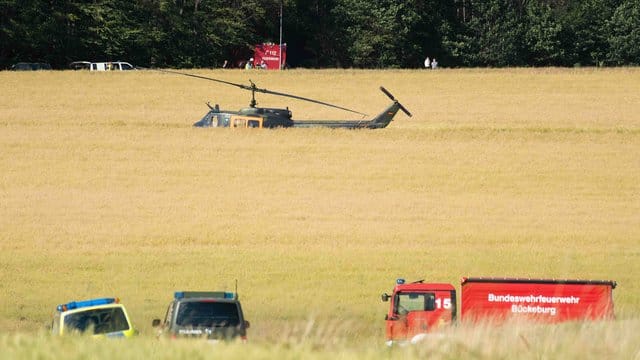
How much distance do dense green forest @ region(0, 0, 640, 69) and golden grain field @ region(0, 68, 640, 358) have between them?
17.0 meters

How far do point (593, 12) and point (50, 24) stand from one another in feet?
130

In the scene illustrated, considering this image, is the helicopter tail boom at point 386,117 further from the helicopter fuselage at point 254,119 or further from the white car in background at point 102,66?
the white car in background at point 102,66

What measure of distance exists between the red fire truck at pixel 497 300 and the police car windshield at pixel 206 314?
2966 millimetres

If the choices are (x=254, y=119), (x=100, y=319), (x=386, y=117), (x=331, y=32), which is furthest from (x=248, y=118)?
(x=331, y=32)

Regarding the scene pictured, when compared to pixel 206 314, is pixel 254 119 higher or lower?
higher

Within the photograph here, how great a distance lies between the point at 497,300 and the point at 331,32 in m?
70.4

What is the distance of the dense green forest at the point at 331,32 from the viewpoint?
250ft

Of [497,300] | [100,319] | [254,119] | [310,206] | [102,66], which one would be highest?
[102,66]

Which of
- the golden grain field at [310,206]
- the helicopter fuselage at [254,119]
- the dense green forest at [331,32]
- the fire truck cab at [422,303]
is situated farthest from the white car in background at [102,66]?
the fire truck cab at [422,303]

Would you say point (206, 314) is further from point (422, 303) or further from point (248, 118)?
point (248, 118)

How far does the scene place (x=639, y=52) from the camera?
81.4 metres

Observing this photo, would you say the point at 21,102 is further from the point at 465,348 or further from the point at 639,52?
the point at 465,348

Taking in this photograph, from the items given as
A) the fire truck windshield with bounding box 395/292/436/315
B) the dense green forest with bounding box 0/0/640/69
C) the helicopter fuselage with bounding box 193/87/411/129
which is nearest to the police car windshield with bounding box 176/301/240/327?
the fire truck windshield with bounding box 395/292/436/315

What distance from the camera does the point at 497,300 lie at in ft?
60.6
